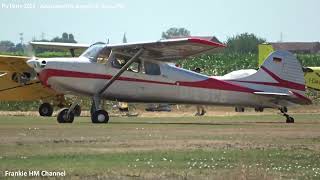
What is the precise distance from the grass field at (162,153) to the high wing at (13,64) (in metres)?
13.0

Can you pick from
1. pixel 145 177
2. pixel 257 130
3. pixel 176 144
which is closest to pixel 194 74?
pixel 257 130

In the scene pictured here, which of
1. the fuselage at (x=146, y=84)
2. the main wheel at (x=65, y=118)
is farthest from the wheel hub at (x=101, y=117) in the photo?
the fuselage at (x=146, y=84)

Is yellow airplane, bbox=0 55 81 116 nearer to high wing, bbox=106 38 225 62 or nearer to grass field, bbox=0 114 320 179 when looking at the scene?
high wing, bbox=106 38 225 62

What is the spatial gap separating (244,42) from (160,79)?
86489 mm

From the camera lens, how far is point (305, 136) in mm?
18500

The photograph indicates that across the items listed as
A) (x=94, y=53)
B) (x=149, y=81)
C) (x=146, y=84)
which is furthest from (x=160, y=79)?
(x=94, y=53)

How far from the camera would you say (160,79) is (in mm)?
26453

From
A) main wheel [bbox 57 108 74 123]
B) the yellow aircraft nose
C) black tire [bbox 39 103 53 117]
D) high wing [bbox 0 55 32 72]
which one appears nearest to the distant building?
black tire [bbox 39 103 53 117]

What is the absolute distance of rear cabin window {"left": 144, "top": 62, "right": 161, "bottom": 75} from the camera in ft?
86.2

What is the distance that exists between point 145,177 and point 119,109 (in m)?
28.9

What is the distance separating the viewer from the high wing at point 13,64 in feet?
105

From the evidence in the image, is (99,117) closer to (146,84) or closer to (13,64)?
(146,84)

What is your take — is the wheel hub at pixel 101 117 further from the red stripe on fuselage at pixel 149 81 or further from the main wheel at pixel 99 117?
the red stripe on fuselage at pixel 149 81

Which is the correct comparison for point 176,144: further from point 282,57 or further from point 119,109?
point 119,109
